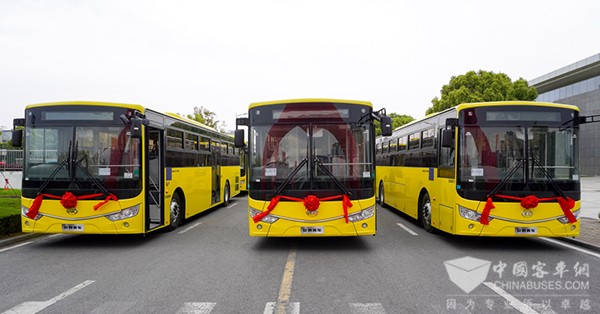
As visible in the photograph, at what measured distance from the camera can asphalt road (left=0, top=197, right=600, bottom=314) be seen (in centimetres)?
490

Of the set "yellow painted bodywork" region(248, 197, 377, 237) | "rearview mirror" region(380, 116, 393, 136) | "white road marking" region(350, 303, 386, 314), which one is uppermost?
"rearview mirror" region(380, 116, 393, 136)

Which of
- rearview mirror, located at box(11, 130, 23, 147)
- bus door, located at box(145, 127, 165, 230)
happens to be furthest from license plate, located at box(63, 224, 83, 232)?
rearview mirror, located at box(11, 130, 23, 147)

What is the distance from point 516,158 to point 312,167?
3987mm

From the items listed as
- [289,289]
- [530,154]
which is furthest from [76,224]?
[530,154]

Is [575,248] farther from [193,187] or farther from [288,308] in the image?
[193,187]

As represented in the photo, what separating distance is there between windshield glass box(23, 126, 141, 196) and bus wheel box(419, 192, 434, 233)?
6.79 m

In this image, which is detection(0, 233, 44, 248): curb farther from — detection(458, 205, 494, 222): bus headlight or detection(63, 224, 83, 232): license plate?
detection(458, 205, 494, 222): bus headlight

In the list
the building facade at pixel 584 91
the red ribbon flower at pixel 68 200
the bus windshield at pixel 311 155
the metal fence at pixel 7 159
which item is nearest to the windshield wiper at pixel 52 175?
the red ribbon flower at pixel 68 200

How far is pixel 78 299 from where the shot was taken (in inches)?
201

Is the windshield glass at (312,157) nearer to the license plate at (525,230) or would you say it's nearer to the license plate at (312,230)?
the license plate at (312,230)

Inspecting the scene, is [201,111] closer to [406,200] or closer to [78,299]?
[406,200]

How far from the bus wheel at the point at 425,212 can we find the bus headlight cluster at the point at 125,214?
6.79 m

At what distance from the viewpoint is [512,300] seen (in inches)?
201

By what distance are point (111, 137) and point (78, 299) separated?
12.9 ft
